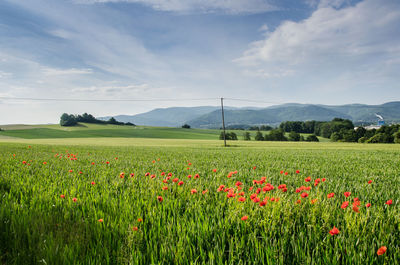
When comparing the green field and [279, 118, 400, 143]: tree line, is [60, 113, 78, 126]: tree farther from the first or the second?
[279, 118, 400, 143]: tree line

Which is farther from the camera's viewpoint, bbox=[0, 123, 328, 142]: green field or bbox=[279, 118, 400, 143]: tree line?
bbox=[0, 123, 328, 142]: green field

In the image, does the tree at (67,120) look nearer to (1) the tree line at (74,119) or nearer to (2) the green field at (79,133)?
(1) the tree line at (74,119)

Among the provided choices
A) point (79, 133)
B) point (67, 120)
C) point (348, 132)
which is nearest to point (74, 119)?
point (67, 120)

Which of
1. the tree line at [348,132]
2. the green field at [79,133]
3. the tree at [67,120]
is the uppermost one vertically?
the tree at [67,120]

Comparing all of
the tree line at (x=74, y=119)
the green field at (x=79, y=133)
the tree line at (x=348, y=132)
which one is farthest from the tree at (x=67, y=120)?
the tree line at (x=348, y=132)

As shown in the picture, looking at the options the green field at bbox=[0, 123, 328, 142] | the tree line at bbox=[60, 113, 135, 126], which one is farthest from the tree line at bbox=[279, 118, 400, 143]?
the tree line at bbox=[60, 113, 135, 126]

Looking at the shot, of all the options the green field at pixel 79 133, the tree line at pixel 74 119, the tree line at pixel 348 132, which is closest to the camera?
the tree line at pixel 348 132

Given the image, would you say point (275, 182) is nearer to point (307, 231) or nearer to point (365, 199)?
point (365, 199)

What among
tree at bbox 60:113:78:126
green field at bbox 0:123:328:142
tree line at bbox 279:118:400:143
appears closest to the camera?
tree line at bbox 279:118:400:143

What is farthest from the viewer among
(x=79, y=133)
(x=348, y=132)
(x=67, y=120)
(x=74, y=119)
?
(x=74, y=119)

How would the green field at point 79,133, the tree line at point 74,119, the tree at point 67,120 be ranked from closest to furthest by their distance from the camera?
the green field at point 79,133, the tree at point 67,120, the tree line at point 74,119

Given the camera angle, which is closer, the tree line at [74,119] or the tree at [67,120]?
the tree at [67,120]

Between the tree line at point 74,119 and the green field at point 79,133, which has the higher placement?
the tree line at point 74,119

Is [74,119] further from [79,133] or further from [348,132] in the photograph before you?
[348,132]
